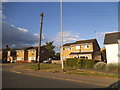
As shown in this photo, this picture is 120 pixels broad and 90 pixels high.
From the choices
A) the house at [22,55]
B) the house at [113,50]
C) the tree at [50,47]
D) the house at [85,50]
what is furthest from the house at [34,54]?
the house at [113,50]

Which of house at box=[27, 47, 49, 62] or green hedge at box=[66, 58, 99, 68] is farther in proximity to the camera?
house at box=[27, 47, 49, 62]

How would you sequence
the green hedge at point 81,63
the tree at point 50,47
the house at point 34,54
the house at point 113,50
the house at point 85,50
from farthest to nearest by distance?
the tree at point 50,47 < the house at point 34,54 < the house at point 85,50 < the green hedge at point 81,63 < the house at point 113,50

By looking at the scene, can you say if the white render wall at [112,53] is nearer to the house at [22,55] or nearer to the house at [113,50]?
the house at [113,50]

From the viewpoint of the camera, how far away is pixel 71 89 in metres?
7.41

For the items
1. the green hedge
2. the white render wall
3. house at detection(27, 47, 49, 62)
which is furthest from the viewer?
house at detection(27, 47, 49, 62)

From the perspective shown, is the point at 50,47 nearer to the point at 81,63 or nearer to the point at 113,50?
the point at 81,63

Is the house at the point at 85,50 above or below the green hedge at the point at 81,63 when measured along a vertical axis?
above

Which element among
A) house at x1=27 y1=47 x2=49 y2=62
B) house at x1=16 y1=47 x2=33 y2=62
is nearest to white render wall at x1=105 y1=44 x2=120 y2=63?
house at x1=27 y1=47 x2=49 y2=62

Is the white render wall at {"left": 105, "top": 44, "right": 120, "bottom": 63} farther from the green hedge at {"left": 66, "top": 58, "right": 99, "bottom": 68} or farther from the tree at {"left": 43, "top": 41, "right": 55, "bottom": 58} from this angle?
the tree at {"left": 43, "top": 41, "right": 55, "bottom": 58}

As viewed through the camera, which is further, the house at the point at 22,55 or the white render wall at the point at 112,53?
the house at the point at 22,55

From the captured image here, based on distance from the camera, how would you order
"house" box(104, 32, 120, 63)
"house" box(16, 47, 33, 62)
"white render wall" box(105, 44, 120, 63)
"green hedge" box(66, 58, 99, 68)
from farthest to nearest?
1. "house" box(16, 47, 33, 62)
2. "green hedge" box(66, 58, 99, 68)
3. "white render wall" box(105, 44, 120, 63)
4. "house" box(104, 32, 120, 63)

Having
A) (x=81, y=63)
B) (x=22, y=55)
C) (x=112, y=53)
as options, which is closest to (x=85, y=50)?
(x=81, y=63)

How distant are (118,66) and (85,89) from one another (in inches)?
493

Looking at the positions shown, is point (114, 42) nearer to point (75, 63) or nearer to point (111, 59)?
point (111, 59)
